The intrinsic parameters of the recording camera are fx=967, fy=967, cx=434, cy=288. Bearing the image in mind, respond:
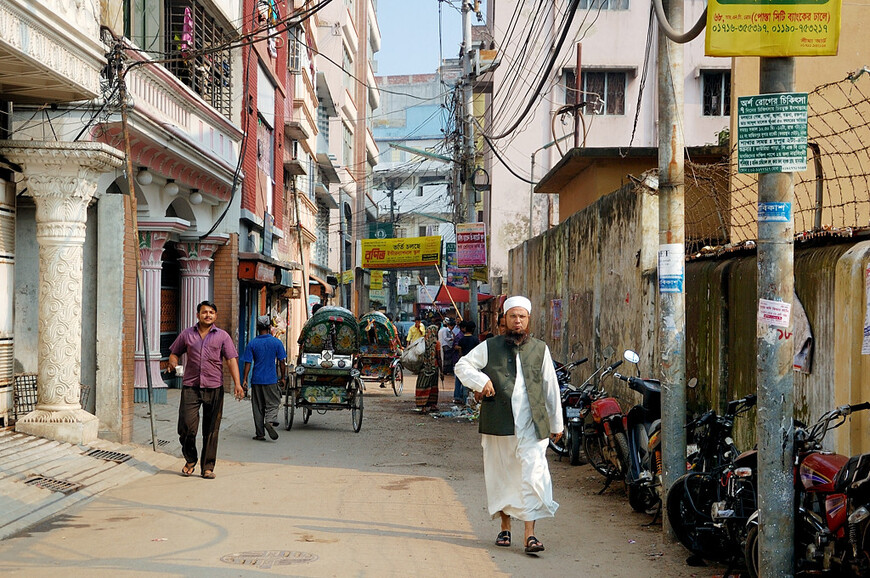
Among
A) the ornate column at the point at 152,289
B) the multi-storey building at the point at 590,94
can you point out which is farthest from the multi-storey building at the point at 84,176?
the multi-storey building at the point at 590,94

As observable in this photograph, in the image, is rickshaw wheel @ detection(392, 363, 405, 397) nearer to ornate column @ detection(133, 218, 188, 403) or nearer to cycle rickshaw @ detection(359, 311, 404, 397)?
cycle rickshaw @ detection(359, 311, 404, 397)

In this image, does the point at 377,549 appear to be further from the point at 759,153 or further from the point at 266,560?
the point at 759,153

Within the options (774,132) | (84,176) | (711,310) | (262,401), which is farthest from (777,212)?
(262,401)

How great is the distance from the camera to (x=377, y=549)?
7.31 metres

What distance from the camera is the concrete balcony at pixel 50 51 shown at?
9289 millimetres

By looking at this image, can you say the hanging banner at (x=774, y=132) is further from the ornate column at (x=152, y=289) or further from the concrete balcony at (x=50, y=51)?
the ornate column at (x=152, y=289)

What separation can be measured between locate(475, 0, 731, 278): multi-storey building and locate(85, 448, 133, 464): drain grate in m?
22.7

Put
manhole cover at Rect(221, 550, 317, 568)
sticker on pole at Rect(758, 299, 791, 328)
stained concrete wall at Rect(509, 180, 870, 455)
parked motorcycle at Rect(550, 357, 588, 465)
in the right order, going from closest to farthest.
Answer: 1. sticker on pole at Rect(758, 299, 791, 328)
2. stained concrete wall at Rect(509, 180, 870, 455)
3. manhole cover at Rect(221, 550, 317, 568)
4. parked motorcycle at Rect(550, 357, 588, 465)

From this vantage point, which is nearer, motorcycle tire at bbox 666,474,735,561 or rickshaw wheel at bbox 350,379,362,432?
motorcycle tire at bbox 666,474,735,561

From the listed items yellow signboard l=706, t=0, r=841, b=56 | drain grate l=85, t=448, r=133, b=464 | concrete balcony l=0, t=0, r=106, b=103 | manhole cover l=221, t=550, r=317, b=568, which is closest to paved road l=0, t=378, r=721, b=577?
Result: manhole cover l=221, t=550, r=317, b=568

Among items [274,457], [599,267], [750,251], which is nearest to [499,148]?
[599,267]

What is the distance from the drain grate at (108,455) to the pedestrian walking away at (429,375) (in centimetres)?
821

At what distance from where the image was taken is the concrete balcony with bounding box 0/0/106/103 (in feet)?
30.5

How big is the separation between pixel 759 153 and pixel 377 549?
401 cm
